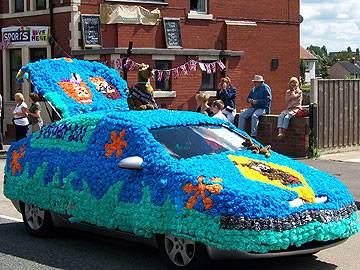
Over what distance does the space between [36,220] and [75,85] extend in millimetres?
2153

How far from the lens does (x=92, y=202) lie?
7461mm

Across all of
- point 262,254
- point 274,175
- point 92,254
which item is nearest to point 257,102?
point 92,254

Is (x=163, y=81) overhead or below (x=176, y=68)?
below

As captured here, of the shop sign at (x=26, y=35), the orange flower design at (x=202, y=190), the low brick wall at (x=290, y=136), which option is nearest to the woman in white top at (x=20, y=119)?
the shop sign at (x=26, y=35)

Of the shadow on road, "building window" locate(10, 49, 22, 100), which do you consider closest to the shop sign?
"building window" locate(10, 49, 22, 100)

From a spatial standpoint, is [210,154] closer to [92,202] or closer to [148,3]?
[92,202]

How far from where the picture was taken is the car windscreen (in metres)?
7.16

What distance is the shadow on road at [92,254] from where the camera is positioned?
7.11 m

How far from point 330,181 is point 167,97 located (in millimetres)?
16960

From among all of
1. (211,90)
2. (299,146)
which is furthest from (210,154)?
(211,90)

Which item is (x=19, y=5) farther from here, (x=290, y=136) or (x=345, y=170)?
(x=345, y=170)

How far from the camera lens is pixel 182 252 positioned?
6605 mm

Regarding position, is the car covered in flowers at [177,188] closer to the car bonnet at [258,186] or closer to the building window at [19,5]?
the car bonnet at [258,186]

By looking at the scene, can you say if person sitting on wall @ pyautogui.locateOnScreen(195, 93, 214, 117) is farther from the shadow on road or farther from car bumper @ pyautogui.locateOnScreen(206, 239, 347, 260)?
car bumper @ pyautogui.locateOnScreen(206, 239, 347, 260)
